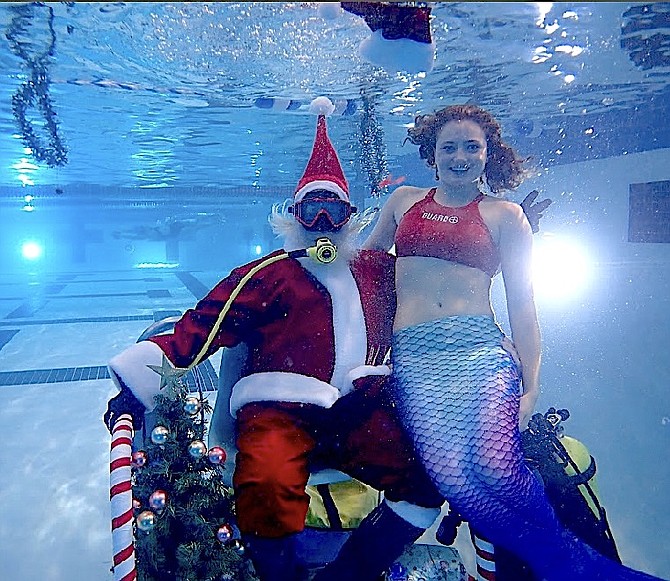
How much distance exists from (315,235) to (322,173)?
391 mm

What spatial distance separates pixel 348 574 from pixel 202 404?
1.22m

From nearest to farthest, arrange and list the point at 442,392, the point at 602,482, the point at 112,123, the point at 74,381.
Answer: the point at 442,392
the point at 602,482
the point at 74,381
the point at 112,123

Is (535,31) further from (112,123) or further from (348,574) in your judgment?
(112,123)

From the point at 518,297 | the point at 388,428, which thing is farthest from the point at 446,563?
the point at 518,297

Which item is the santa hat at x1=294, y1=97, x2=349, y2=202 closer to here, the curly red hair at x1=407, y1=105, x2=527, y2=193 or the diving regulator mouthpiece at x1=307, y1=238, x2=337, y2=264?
the diving regulator mouthpiece at x1=307, y1=238, x2=337, y2=264

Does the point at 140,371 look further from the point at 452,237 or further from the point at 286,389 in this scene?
the point at 452,237

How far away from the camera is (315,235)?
3195 millimetres

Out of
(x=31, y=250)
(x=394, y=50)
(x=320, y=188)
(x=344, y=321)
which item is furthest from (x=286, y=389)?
(x=31, y=250)

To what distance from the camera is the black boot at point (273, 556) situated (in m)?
2.58

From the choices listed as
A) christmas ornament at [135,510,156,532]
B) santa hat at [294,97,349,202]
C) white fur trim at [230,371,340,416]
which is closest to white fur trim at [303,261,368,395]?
white fur trim at [230,371,340,416]

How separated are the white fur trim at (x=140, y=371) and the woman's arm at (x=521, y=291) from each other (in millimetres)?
2063

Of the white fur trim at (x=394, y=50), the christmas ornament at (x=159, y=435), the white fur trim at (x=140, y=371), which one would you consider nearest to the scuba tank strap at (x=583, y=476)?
the christmas ornament at (x=159, y=435)

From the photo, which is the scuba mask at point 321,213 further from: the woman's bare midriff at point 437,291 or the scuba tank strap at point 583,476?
the scuba tank strap at point 583,476

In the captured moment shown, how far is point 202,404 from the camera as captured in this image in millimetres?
3172
